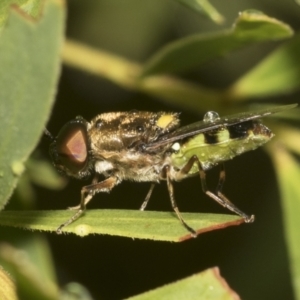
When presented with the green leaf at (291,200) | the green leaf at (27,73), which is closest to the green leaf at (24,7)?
the green leaf at (27,73)

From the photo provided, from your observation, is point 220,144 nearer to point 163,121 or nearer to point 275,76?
point 163,121

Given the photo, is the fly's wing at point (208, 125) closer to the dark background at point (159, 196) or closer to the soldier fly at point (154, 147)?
the soldier fly at point (154, 147)

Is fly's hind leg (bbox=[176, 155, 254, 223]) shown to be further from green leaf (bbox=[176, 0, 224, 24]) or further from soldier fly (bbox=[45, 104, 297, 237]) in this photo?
green leaf (bbox=[176, 0, 224, 24])

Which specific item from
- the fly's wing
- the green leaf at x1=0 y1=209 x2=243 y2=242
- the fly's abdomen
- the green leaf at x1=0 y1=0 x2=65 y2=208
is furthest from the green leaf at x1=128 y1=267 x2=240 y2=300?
the fly's abdomen

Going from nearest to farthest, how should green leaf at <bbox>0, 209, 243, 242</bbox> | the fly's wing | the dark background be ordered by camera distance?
green leaf at <bbox>0, 209, 243, 242</bbox>, the fly's wing, the dark background

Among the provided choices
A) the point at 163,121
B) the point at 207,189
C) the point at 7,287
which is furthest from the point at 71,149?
the point at 7,287

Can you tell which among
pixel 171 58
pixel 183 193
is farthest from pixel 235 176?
pixel 171 58

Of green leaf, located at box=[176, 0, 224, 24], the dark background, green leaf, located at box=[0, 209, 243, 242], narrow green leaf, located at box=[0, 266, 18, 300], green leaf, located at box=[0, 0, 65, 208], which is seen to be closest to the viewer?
green leaf, located at box=[0, 0, 65, 208]
